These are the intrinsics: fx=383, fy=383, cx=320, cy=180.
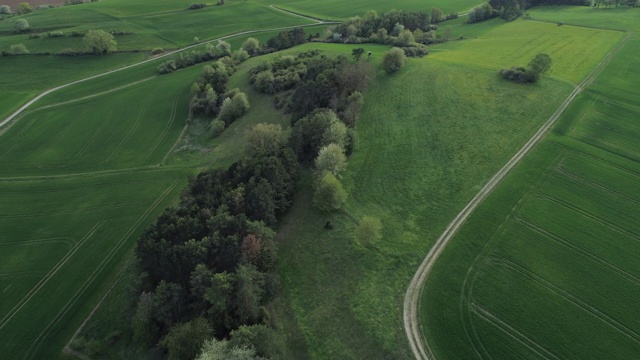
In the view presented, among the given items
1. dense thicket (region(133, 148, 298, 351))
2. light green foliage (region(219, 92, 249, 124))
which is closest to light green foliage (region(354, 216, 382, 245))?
dense thicket (region(133, 148, 298, 351))

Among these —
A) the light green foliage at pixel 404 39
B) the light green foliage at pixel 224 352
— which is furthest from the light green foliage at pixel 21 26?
the light green foliage at pixel 224 352

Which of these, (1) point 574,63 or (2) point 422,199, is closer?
(2) point 422,199

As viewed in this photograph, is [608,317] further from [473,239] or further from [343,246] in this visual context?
[343,246]

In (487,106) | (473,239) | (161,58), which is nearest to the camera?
(473,239)

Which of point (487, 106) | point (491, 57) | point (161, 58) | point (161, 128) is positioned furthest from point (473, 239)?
point (161, 58)

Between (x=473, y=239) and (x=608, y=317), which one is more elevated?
(x=473, y=239)

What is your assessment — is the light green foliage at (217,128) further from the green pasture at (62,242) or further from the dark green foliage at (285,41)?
the dark green foliage at (285,41)

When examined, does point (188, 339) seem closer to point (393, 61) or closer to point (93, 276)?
point (93, 276)
